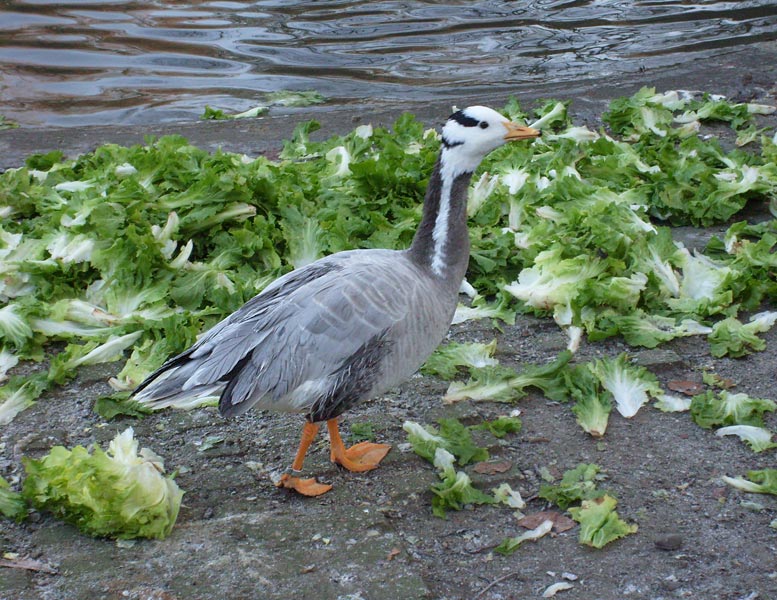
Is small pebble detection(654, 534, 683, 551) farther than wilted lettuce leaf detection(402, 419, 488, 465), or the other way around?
wilted lettuce leaf detection(402, 419, 488, 465)

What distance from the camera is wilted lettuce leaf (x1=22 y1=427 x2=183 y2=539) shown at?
3932mm

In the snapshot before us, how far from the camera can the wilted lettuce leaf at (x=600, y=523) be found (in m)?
4.04

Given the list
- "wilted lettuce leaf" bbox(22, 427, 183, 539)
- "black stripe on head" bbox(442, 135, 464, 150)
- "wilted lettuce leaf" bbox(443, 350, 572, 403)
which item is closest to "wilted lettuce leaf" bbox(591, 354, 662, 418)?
"wilted lettuce leaf" bbox(443, 350, 572, 403)

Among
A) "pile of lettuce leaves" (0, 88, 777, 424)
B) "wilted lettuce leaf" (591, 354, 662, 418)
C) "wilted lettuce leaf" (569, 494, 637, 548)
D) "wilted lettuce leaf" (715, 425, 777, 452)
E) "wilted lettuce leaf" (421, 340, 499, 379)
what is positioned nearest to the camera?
"wilted lettuce leaf" (569, 494, 637, 548)

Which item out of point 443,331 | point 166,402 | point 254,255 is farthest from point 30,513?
point 254,255

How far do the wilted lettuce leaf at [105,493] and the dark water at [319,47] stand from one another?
6798mm

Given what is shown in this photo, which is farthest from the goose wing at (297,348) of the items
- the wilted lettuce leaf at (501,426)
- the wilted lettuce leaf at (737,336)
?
the wilted lettuce leaf at (737,336)

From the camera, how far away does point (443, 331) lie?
478cm

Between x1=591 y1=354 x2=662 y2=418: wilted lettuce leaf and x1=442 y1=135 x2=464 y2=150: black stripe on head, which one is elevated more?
x1=442 y1=135 x2=464 y2=150: black stripe on head

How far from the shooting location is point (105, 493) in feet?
12.9

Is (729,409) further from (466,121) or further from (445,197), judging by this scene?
(466,121)

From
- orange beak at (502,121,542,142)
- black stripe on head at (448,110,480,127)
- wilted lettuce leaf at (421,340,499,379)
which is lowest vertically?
wilted lettuce leaf at (421,340,499,379)

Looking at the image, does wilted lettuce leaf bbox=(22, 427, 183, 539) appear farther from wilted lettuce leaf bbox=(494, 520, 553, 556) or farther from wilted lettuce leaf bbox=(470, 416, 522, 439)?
wilted lettuce leaf bbox=(470, 416, 522, 439)

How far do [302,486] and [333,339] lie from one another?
2.27ft
